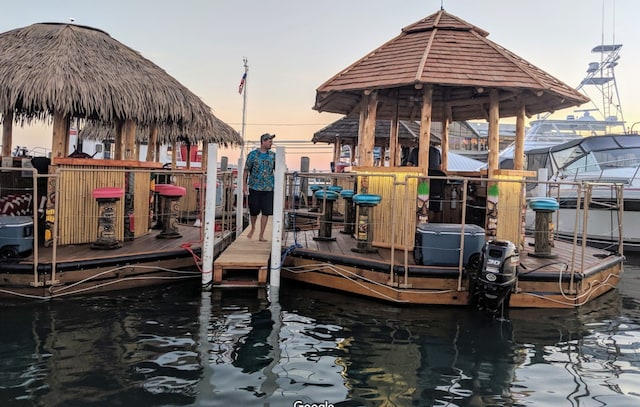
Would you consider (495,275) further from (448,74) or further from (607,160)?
(607,160)

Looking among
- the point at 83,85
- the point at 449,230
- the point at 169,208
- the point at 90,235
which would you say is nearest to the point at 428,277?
the point at 449,230

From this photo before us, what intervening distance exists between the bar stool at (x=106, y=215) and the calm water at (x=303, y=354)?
129 cm

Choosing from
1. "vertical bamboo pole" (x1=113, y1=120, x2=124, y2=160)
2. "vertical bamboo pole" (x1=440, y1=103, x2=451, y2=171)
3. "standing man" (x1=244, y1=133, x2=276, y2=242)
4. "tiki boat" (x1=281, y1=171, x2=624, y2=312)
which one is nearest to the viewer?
"tiki boat" (x1=281, y1=171, x2=624, y2=312)

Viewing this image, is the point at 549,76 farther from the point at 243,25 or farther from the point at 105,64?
the point at 243,25

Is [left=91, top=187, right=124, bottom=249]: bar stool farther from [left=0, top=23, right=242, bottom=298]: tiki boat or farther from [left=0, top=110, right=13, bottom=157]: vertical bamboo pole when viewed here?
[left=0, top=110, right=13, bottom=157]: vertical bamboo pole

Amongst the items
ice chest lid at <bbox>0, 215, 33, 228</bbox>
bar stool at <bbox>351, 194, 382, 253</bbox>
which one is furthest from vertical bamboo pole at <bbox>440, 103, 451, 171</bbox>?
ice chest lid at <bbox>0, 215, 33, 228</bbox>

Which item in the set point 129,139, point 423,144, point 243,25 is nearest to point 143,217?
point 129,139

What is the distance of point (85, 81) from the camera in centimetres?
796

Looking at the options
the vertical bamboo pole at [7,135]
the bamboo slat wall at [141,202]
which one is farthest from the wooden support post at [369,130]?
the vertical bamboo pole at [7,135]

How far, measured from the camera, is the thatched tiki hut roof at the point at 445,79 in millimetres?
8008

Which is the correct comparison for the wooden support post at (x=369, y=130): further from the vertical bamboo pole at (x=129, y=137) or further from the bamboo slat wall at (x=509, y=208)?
the vertical bamboo pole at (x=129, y=137)

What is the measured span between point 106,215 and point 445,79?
6.13m

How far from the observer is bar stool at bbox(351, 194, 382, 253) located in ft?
25.3

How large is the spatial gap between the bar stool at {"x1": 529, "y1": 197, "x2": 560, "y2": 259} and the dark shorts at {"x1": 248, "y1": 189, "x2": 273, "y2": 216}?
182 inches
